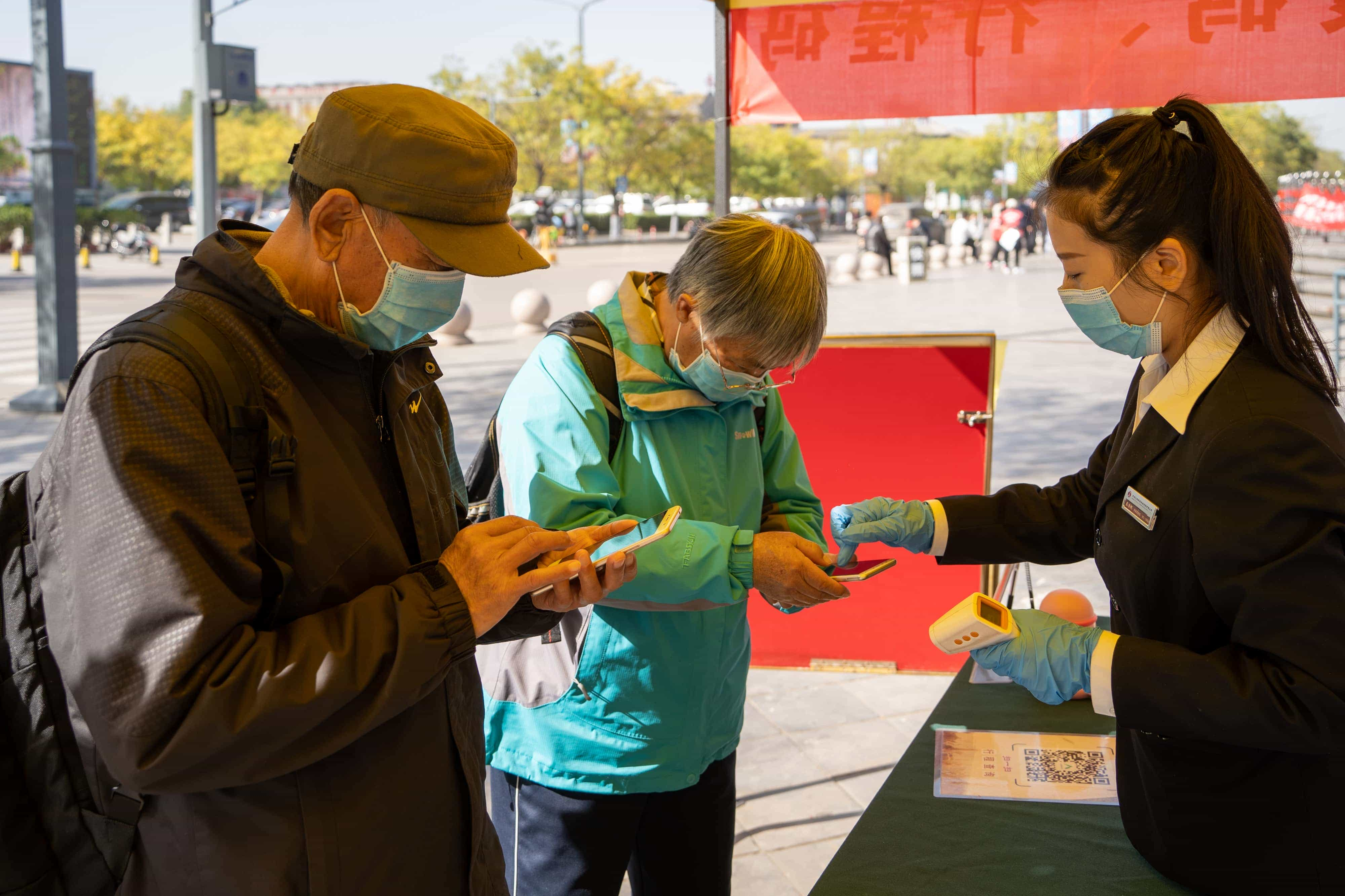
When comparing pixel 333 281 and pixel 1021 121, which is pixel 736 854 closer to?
pixel 333 281

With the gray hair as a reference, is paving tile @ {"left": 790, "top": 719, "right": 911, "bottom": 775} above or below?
below

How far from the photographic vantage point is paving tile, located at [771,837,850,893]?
309 cm

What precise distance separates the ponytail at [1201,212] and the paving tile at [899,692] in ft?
9.19

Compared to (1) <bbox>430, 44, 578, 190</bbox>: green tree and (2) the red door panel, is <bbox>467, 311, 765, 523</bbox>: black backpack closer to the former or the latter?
(2) the red door panel

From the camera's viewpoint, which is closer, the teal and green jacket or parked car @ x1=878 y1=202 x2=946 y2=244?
the teal and green jacket

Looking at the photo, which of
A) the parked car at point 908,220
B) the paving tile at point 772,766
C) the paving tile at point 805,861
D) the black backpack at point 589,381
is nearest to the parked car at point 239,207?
the parked car at point 908,220

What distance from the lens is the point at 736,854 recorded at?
3219 mm

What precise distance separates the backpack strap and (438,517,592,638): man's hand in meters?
0.19

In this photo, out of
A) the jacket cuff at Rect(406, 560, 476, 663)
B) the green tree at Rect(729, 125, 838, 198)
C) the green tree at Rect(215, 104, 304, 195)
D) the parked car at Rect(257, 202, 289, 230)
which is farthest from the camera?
the green tree at Rect(729, 125, 838, 198)

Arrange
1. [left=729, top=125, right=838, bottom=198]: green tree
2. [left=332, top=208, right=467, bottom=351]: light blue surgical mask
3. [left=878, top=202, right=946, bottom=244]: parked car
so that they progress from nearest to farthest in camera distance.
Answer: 1. [left=332, top=208, right=467, bottom=351]: light blue surgical mask
2. [left=878, top=202, right=946, bottom=244]: parked car
3. [left=729, top=125, right=838, bottom=198]: green tree

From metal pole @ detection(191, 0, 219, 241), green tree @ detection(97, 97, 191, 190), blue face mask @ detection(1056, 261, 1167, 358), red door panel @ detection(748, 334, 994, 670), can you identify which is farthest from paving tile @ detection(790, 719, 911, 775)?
green tree @ detection(97, 97, 191, 190)

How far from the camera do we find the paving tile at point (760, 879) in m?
3.03

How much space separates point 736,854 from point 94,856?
231 cm

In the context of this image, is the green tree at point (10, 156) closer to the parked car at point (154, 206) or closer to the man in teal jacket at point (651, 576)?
the parked car at point (154, 206)
